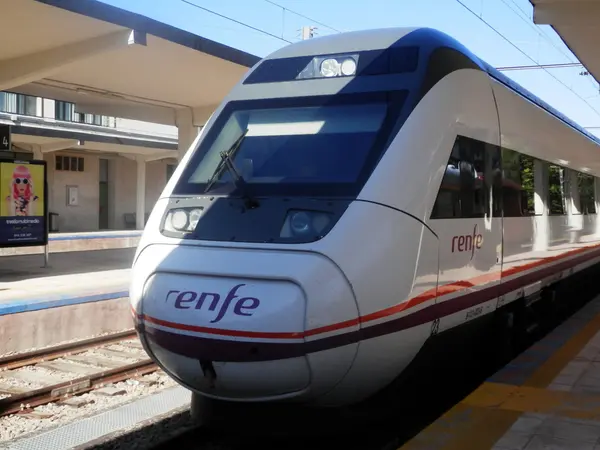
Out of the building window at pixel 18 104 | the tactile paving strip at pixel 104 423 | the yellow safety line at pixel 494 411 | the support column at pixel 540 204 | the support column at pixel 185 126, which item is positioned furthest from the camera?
Answer: the building window at pixel 18 104

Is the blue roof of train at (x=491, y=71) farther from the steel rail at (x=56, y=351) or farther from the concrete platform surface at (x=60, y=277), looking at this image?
the concrete platform surface at (x=60, y=277)

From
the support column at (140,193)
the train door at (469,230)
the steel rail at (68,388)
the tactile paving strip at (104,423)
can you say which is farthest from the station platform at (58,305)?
the support column at (140,193)

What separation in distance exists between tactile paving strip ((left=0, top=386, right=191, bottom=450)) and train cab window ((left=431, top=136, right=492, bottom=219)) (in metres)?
3.07

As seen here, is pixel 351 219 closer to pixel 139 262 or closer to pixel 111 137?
pixel 139 262

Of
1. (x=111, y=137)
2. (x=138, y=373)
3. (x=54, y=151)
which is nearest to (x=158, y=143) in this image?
(x=111, y=137)

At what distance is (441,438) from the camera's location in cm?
396

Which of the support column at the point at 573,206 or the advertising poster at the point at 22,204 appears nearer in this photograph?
the support column at the point at 573,206

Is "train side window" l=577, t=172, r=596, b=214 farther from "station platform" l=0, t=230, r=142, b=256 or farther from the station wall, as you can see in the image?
the station wall

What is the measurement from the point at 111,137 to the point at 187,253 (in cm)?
2005

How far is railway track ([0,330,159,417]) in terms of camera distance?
6.56 metres

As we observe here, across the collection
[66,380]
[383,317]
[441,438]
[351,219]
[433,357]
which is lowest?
[66,380]

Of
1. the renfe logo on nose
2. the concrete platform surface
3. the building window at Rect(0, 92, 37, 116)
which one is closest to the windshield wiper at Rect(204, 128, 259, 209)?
the renfe logo on nose

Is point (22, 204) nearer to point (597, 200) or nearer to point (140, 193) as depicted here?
point (597, 200)

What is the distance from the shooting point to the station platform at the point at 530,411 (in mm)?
3943
